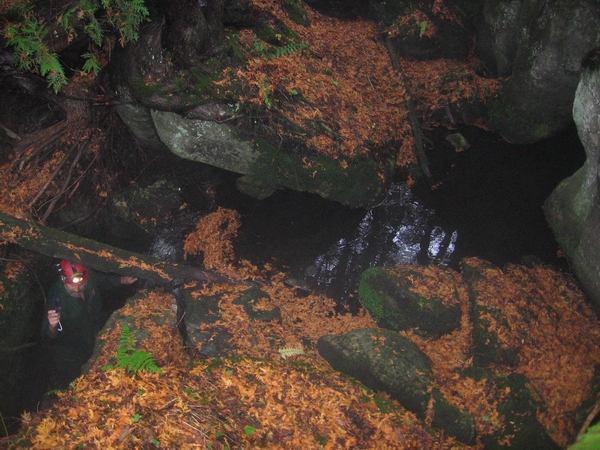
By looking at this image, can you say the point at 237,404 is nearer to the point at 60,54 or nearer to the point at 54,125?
the point at 60,54

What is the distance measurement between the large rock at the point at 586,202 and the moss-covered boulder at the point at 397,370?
10.0ft

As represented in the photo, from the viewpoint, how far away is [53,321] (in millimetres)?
5754

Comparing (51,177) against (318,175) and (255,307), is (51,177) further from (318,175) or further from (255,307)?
(318,175)

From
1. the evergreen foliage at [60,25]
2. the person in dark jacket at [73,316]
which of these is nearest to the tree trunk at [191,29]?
the evergreen foliage at [60,25]

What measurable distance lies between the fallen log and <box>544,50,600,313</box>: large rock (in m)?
5.71

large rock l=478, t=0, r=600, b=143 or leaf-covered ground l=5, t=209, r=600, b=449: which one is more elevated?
large rock l=478, t=0, r=600, b=143

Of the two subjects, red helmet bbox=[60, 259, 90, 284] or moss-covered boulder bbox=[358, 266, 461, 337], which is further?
moss-covered boulder bbox=[358, 266, 461, 337]

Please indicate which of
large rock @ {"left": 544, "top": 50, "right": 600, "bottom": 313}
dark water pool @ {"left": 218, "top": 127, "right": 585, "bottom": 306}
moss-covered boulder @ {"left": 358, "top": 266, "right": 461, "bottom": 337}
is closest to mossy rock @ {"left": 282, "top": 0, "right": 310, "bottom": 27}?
dark water pool @ {"left": 218, "top": 127, "right": 585, "bottom": 306}

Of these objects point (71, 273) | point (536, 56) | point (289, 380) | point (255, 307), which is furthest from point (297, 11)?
point (289, 380)

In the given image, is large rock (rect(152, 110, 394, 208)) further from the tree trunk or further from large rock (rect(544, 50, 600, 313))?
large rock (rect(544, 50, 600, 313))

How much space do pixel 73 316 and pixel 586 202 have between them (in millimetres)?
8647

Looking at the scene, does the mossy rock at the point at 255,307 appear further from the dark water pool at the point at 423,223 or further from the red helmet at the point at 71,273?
A: the red helmet at the point at 71,273

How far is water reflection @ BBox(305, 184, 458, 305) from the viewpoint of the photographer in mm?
6957

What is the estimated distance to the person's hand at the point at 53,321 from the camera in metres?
5.72
